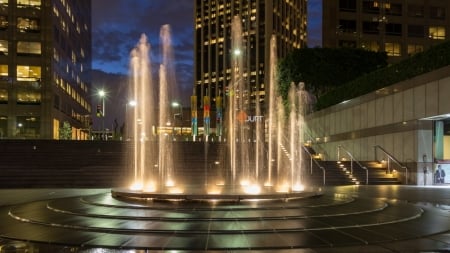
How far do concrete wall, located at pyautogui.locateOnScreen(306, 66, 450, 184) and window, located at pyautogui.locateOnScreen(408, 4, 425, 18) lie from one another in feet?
135

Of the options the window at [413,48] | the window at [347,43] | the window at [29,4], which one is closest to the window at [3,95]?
the window at [29,4]

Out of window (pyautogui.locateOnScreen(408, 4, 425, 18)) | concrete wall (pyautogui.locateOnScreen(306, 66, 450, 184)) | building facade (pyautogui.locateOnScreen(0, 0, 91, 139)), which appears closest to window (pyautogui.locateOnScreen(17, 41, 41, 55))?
building facade (pyautogui.locateOnScreen(0, 0, 91, 139))

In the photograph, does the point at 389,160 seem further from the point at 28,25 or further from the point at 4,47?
the point at 4,47

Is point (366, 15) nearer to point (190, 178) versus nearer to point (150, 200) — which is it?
point (190, 178)

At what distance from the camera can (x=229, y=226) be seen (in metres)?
11.5

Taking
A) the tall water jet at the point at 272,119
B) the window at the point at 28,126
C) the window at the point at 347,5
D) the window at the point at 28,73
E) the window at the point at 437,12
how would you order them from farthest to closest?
the window at the point at 347,5 → the window at the point at 437,12 → the window at the point at 28,73 → the window at the point at 28,126 → the tall water jet at the point at 272,119

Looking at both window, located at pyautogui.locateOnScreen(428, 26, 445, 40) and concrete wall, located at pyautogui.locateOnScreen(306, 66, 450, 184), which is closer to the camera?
concrete wall, located at pyautogui.locateOnScreen(306, 66, 450, 184)

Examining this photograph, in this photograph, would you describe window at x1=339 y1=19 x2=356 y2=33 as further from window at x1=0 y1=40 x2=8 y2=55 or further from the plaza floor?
the plaza floor

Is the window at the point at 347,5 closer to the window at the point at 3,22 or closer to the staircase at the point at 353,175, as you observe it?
the staircase at the point at 353,175

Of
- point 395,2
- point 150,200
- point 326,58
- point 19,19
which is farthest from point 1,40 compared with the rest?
point 150,200

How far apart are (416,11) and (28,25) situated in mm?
59575

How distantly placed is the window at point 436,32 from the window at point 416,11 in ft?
8.45

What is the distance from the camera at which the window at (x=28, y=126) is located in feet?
233

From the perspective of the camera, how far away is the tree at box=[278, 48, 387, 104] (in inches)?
2009
